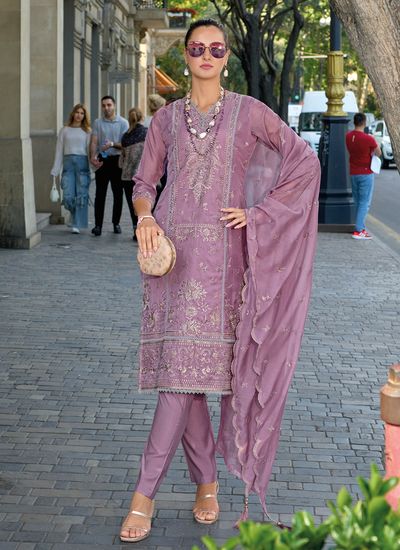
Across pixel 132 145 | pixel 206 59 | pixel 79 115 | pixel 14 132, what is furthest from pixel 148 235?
pixel 79 115

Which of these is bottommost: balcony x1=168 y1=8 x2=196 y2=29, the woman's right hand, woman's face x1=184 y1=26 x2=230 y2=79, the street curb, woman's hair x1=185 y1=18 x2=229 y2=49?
the street curb

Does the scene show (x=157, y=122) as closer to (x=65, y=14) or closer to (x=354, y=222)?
(x=354, y=222)

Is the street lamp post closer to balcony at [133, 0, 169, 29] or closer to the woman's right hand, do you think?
the woman's right hand

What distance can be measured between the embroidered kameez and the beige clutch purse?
11 cm

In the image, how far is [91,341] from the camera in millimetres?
6488

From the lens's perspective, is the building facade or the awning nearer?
the building facade

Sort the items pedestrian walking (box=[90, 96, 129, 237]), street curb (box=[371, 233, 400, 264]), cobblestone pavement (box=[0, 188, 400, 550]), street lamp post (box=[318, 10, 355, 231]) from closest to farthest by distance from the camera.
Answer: cobblestone pavement (box=[0, 188, 400, 550])
street curb (box=[371, 233, 400, 264])
pedestrian walking (box=[90, 96, 129, 237])
street lamp post (box=[318, 10, 355, 231])

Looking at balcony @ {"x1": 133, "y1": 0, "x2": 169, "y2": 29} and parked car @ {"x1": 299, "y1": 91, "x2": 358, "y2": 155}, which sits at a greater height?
balcony @ {"x1": 133, "y1": 0, "x2": 169, "y2": 29}

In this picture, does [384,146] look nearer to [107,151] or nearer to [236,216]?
[107,151]

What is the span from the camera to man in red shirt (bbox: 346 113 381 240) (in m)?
12.9

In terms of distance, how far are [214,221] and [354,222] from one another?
10.9 meters

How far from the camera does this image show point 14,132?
10.9 metres

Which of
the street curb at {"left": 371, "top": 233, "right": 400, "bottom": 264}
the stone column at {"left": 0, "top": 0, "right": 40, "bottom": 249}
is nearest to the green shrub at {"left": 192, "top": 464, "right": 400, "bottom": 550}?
the street curb at {"left": 371, "top": 233, "right": 400, "bottom": 264}

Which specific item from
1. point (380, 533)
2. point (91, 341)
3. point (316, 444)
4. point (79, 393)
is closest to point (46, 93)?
point (91, 341)
